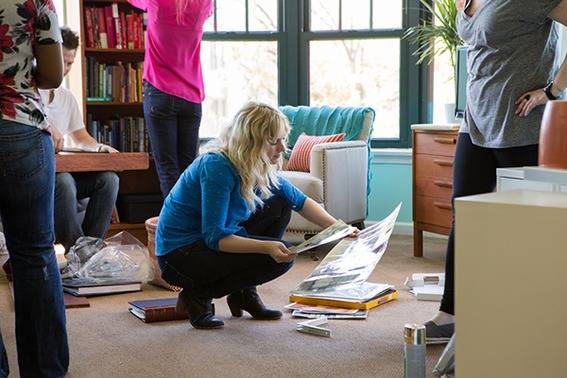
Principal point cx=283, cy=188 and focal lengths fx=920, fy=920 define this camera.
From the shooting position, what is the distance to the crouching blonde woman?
10.3 feet

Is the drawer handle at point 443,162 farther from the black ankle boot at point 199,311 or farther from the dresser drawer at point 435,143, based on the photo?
the black ankle boot at point 199,311

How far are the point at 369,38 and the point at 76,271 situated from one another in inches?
107

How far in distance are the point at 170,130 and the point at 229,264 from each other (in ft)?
4.96

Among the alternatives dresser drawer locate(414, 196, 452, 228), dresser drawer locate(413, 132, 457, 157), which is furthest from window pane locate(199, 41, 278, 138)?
dresser drawer locate(414, 196, 452, 228)

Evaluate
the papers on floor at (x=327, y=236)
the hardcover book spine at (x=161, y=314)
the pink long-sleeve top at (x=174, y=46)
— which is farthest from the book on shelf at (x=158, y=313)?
the pink long-sleeve top at (x=174, y=46)

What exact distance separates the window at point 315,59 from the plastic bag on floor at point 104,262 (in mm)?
2082

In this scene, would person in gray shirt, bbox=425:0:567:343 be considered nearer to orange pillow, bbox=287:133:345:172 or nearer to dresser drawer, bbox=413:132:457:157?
dresser drawer, bbox=413:132:457:157

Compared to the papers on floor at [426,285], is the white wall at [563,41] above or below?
above

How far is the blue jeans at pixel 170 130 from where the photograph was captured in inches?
179

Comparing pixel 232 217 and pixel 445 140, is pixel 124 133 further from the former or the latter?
pixel 232 217

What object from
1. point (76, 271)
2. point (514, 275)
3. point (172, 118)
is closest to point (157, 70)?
point (172, 118)

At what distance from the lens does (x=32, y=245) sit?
2.44 metres

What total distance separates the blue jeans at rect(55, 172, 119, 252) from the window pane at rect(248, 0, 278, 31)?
1991 millimetres

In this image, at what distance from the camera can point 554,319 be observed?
163cm
